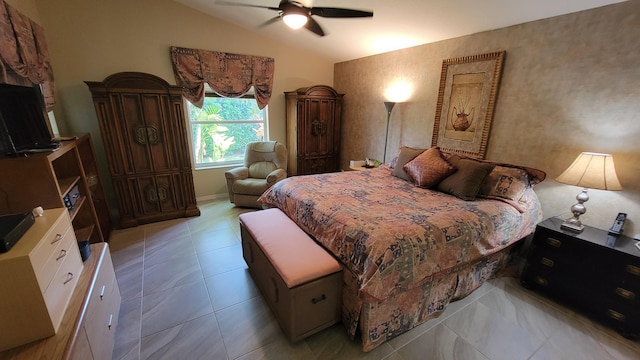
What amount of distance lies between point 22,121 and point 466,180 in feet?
11.4

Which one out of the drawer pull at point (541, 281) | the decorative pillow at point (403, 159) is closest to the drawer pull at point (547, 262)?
the drawer pull at point (541, 281)

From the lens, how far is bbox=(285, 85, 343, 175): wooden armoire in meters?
4.25

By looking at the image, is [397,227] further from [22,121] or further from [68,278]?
[22,121]

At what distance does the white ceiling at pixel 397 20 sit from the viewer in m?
2.21

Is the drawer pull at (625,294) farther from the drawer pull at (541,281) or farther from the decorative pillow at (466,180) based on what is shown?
the decorative pillow at (466,180)

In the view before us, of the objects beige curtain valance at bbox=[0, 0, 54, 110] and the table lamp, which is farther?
beige curtain valance at bbox=[0, 0, 54, 110]

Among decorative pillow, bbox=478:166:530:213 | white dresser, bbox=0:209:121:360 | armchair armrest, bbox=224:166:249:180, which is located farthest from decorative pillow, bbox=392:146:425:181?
white dresser, bbox=0:209:121:360

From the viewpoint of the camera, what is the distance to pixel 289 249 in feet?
6.09

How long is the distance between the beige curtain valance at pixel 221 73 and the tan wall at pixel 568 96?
2438 mm

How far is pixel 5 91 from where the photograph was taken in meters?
1.58

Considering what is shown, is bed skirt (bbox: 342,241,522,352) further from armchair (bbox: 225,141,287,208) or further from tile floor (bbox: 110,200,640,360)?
armchair (bbox: 225,141,287,208)

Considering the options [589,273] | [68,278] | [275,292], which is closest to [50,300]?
[68,278]

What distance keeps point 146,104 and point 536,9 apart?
4.06 m

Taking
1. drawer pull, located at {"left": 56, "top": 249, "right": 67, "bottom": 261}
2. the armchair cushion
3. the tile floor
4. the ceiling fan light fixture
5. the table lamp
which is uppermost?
the ceiling fan light fixture
